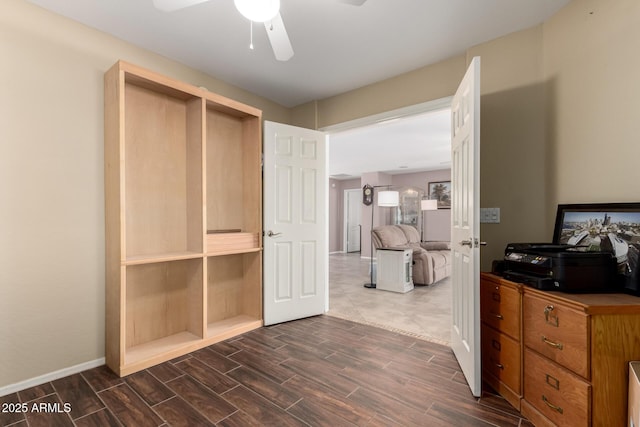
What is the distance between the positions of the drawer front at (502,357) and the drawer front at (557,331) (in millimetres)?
140

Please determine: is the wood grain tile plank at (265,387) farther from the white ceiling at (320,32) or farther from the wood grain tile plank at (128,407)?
the white ceiling at (320,32)

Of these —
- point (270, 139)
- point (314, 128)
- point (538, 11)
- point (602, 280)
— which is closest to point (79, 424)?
point (270, 139)

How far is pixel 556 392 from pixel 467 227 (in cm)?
97

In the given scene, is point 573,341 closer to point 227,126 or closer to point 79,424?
point 79,424

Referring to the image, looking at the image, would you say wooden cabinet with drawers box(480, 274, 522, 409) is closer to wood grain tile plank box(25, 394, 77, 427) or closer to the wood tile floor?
the wood tile floor

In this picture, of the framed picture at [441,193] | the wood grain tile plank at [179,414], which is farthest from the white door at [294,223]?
the framed picture at [441,193]

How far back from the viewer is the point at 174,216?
8.80 feet

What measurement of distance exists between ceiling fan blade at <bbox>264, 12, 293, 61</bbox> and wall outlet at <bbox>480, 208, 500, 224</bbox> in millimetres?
1937

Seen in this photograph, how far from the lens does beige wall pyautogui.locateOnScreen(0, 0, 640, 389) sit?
1.82m

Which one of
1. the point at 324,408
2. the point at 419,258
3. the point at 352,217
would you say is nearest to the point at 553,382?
the point at 324,408

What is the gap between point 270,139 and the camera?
3.10 metres

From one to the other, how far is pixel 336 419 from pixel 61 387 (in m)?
1.82

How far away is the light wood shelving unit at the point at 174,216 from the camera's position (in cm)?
220

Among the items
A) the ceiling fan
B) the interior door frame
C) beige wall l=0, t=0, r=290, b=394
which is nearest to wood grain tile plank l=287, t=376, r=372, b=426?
beige wall l=0, t=0, r=290, b=394
